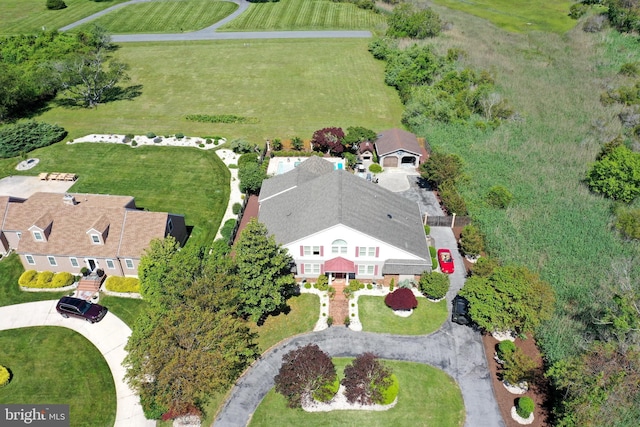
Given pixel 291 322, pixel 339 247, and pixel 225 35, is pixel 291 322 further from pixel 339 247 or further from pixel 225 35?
pixel 225 35

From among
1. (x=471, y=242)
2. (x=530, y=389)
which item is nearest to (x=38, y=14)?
(x=471, y=242)

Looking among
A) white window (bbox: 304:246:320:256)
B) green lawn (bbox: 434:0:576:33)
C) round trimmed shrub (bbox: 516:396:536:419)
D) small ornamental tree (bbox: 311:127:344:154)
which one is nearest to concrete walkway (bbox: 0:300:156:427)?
white window (bbox: 304:246:320:256)

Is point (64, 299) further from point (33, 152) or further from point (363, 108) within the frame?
point (363, 108)

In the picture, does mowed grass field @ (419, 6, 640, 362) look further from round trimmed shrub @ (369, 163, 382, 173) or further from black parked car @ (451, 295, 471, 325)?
round trimmed shrub @ (369, 163, 382, 173)

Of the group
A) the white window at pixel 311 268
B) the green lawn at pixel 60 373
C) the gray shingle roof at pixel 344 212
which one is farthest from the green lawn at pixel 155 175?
the green lawn at pixel 60 373

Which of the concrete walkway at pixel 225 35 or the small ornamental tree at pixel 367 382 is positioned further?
the concrete walkway at pixel 225 35

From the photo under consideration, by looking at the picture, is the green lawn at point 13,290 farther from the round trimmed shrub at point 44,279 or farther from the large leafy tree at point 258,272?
the large leafy tree at point 258,272
